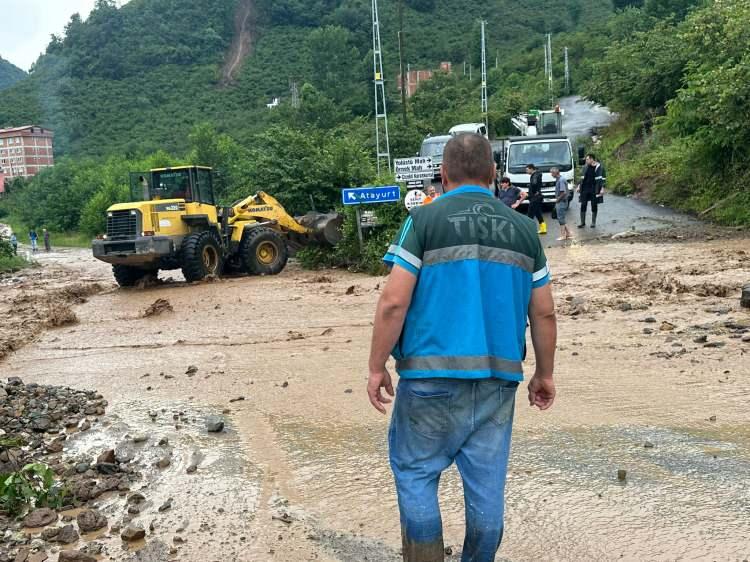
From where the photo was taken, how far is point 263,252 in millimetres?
18766

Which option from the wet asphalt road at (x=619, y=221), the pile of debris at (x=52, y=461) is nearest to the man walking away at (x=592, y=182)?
the wet asphalt road at (x=619, y=221)

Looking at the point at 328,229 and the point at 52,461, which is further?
the point at 328,229

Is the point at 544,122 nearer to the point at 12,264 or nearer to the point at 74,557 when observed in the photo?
the point at 12,264

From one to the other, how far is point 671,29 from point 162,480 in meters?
29.8

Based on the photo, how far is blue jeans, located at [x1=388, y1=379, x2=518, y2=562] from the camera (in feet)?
10.2

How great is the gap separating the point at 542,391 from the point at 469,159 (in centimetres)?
106

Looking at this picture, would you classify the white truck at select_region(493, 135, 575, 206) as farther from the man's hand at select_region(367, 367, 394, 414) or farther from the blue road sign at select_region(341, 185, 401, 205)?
Answer: the man's hand at select_region(367, 367, 394, 414)

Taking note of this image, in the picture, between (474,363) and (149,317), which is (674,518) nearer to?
(474,363)

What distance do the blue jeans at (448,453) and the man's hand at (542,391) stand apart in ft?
0.97

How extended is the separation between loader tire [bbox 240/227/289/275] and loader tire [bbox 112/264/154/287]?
7.54ft

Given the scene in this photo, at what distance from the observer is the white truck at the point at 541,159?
2084cm

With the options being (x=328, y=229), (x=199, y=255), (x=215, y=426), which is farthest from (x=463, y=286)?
(x=328, y=229)

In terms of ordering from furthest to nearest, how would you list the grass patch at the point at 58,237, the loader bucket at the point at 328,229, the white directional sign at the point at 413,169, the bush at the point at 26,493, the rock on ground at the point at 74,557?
the grass patch at the point at 58,237 → the loader bucket at the point at 328,229 → the white directional sign at the point at 413,169 → the bush at the point at 26,493 → the rock on ground at the point at 74,557

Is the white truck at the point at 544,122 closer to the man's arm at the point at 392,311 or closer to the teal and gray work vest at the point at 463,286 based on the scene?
the teal and gray work vest at the point at 463,286
